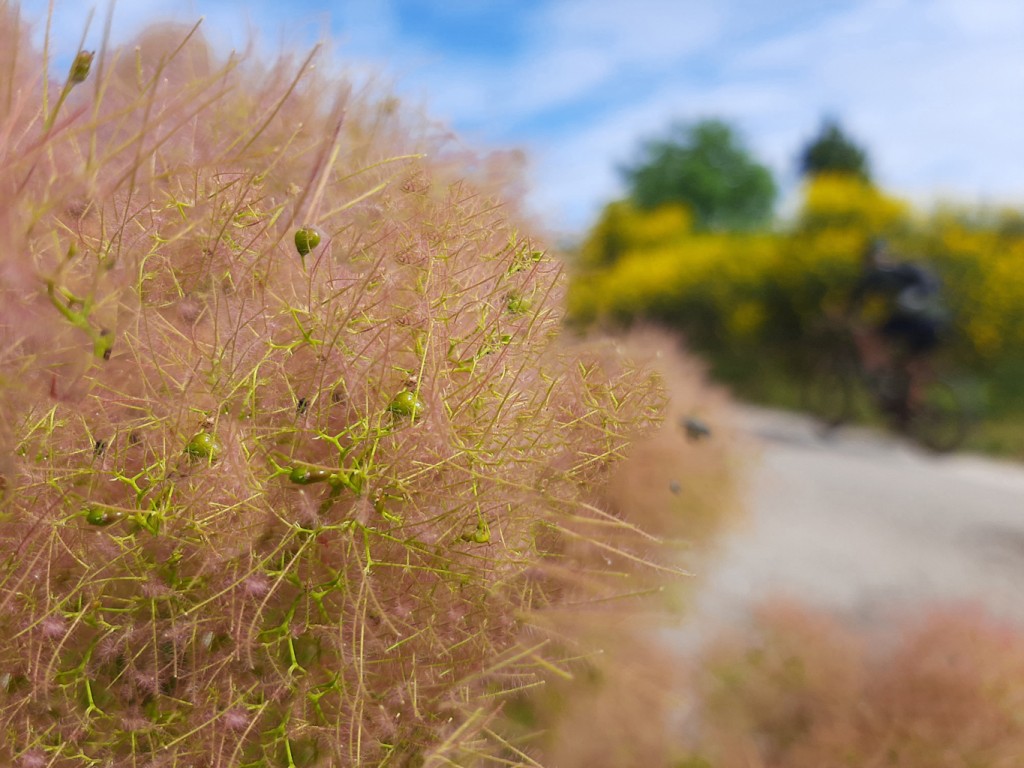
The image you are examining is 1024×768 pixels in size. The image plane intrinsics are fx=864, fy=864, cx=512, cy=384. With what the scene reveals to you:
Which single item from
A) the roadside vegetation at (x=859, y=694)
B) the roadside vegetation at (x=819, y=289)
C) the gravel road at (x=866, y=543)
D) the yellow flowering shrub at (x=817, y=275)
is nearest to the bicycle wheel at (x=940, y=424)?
the roadside vegetation at (x=819, y=289)

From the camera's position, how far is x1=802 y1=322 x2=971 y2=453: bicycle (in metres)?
4.73

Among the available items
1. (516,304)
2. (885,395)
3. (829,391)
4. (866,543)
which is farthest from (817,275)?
(516,304)

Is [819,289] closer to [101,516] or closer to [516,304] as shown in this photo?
[516,304]

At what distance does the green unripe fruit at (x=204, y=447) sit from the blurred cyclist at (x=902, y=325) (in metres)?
4.96

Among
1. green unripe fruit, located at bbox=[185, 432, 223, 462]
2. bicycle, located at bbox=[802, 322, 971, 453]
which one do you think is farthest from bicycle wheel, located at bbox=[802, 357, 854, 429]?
green unripe fruit, located at bbox=[185, 432, 223, 462]

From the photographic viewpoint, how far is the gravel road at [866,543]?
174 centimetres

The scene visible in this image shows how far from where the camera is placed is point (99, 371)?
46 centimetres

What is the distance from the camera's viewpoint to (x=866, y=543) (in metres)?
2.22

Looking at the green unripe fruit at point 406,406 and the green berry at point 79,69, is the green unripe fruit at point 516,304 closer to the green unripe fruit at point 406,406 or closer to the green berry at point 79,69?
the green unripe fruit at point 406,406

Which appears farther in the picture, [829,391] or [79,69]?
[829,391]

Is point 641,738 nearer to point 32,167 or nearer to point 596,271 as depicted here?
point 596,271

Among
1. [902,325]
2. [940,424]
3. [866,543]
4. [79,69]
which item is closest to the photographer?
[79,69]

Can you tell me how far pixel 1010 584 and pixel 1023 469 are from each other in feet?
8.61

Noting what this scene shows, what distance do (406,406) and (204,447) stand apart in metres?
0.10
